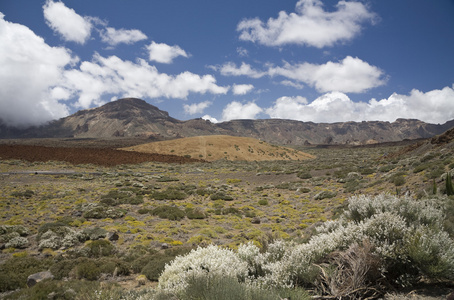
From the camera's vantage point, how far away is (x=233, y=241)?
10.3 meters

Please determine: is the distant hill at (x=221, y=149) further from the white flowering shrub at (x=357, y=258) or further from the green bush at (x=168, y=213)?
the white flowering shrub at (x=357, y=258)

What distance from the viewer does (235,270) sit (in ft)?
14.1

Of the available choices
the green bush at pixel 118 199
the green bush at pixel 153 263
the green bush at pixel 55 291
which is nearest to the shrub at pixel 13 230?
the green bush at pixel 118 199

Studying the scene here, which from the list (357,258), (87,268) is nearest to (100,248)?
(87,268)

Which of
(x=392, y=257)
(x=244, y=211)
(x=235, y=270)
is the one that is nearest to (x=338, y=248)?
(x=392, y=257)

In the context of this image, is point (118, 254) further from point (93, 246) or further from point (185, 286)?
point (185, 286)

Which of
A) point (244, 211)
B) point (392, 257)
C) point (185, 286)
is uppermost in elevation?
point (392, 257)

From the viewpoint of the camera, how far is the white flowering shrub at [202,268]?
4121 mm

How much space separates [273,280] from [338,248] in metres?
1.52

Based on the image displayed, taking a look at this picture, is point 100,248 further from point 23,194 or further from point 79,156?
point 79,156

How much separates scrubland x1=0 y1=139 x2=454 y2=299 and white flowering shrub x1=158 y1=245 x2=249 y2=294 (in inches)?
1.1

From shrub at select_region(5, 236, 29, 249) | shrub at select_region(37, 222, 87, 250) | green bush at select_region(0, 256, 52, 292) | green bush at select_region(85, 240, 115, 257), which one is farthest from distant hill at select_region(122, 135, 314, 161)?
green bush at select_region(0, 256, 52, 292)

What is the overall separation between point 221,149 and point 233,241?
49879 mm

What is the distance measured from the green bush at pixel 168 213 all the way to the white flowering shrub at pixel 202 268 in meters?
8.82
